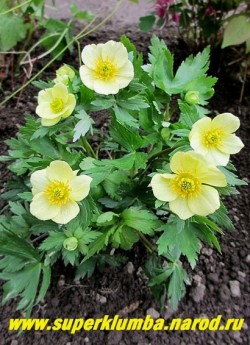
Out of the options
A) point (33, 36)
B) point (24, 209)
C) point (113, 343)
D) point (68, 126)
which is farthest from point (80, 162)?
point (33, 36)

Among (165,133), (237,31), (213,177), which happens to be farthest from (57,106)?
(237,31)

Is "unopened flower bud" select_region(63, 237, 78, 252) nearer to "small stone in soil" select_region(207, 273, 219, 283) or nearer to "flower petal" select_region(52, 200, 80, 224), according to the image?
"flower petal" select_region(52, 200, 80, 224)

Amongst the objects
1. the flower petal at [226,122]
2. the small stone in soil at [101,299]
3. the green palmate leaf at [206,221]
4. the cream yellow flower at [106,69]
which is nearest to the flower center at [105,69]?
the cream yellow flower at [106,69]

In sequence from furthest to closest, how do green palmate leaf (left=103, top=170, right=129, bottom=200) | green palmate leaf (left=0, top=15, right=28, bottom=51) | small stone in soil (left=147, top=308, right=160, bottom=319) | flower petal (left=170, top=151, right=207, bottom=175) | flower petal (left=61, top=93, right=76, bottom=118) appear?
1. green palmate leaf (left=0, top=15, right=28, bottom=51)
2. small stone in soil (left=147, top=308, right=160, bottom=319)
3. green palmate leaf (left=103, top=170, right=129, bottom=200)
4. flower petal (left=61, top=93, right=76, bottom=118)
5. flower petal (left=170, top=151, right=207, bottom=175)

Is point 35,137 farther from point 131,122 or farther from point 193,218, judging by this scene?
point 193,218

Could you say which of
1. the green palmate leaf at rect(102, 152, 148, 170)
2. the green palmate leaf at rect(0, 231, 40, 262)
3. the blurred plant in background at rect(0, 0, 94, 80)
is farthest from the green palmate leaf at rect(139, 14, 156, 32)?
the green palmate leaf at rect(0, 231, 40, 262)

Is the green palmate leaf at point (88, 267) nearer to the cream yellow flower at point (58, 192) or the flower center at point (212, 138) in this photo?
the cream yellow flower at point (58, 192)
